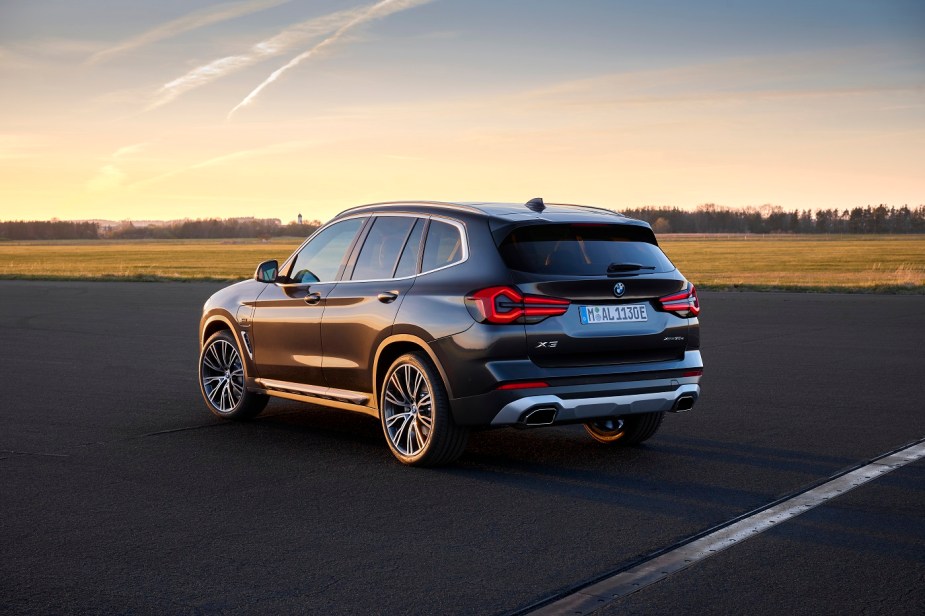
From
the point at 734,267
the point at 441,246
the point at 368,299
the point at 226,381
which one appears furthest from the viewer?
the point at 734,267

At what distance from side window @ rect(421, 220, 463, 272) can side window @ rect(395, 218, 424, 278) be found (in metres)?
0.08

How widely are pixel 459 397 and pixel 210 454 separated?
2039mm

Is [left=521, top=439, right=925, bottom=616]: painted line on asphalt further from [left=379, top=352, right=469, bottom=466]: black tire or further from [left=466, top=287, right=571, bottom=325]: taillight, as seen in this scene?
[left=379, top=352, right=469, bottom=466]: black tire

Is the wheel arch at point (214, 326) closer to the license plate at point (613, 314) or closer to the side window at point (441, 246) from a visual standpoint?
the side window at point (441, 246)

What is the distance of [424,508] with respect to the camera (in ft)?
19.7

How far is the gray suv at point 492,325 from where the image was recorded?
21.9 feet

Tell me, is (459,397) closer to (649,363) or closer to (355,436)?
(649,363)

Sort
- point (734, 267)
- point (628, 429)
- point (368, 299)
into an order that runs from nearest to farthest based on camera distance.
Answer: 1. point (368, 299)
2. point (628, 429)
3. point (734, 267)

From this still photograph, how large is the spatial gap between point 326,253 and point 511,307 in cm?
221

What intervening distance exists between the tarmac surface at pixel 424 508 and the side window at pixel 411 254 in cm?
135

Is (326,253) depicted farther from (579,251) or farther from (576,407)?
(576,407)

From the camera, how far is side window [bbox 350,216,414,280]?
7.61m

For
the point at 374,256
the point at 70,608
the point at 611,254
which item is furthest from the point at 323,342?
the point at 70,608

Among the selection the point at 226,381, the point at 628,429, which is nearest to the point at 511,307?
the point at 628,429
